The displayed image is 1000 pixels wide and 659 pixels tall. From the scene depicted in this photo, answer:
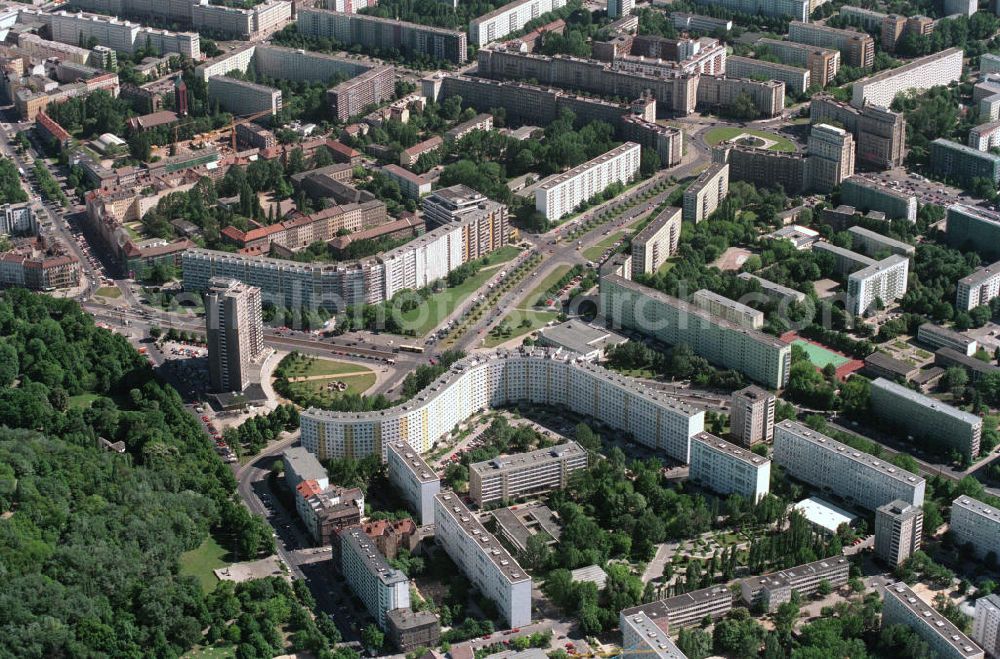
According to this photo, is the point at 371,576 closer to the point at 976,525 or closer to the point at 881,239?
the point at 976,525

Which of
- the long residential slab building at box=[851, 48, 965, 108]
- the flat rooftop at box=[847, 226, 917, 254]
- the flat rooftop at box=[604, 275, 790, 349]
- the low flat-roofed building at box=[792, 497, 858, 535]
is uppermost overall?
the long residential slab building at box=[851, 48, 965, 108]

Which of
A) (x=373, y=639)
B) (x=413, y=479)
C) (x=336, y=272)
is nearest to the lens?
(x=373, y=639)

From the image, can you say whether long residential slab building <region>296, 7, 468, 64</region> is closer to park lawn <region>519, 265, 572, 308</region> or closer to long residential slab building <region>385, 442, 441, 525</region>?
park lawn <region>519, 265, 572, 308</region>

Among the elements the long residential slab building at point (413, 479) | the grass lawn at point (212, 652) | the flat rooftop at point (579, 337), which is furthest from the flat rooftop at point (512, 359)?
the grass lawn at point (212, 652)

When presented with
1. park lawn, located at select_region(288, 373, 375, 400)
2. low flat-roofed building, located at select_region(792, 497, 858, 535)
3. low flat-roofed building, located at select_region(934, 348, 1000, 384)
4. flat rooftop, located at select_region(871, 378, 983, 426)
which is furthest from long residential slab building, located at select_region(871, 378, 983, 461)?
park lawn, located at select_region(288, 373, 375, 400)

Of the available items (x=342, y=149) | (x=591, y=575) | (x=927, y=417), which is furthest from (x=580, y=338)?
(x=342, y=149)

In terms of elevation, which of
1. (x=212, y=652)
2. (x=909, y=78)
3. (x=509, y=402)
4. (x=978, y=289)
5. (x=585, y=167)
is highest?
(x=909, y=78)

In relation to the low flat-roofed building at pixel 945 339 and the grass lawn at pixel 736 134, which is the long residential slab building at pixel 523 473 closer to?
the low flat-roofed building at pixel 945 339
